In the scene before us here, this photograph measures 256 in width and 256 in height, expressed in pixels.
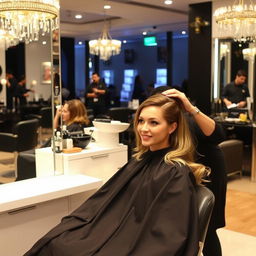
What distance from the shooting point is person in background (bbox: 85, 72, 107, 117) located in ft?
24.4

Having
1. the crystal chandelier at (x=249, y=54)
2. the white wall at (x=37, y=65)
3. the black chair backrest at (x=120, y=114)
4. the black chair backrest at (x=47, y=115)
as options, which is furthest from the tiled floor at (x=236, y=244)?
the black chair backrest at (x=120, y=114)

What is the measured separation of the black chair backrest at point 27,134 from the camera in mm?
4508

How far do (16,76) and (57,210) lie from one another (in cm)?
268

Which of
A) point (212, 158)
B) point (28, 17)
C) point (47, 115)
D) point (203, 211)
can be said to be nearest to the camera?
point (203, 211)

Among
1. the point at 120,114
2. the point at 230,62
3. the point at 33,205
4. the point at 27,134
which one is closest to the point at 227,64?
the point at 230,62

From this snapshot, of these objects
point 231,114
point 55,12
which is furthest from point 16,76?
point 231,114

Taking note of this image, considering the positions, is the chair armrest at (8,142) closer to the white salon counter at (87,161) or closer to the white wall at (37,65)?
the white wall at (37,65)

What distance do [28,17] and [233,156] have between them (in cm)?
286

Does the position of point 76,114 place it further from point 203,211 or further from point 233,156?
point 203,211

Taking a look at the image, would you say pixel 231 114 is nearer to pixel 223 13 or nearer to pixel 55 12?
pixel 223 13

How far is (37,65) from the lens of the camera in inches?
147

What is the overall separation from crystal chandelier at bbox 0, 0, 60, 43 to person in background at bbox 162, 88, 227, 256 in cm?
128

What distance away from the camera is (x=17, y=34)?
3676 millimetres

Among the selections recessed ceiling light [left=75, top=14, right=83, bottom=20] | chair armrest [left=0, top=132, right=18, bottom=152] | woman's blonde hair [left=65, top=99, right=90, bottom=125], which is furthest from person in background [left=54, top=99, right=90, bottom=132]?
recessed ceiling light [left=75, top=14, right=83, bottom=20]
